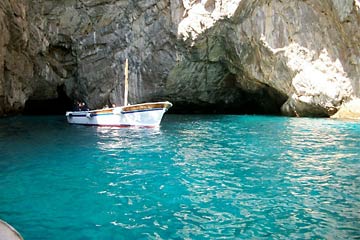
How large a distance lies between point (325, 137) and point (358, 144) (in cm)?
226

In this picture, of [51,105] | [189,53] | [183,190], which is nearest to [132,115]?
[189,53]

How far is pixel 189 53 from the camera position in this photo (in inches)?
1337

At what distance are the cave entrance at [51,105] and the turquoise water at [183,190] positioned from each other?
29.4 meters

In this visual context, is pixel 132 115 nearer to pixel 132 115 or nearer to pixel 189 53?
pixel 132 115

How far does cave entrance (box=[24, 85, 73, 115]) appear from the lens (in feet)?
146

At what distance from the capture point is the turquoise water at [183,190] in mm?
6574

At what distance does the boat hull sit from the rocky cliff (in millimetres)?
9114

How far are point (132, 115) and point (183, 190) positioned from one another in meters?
15.9

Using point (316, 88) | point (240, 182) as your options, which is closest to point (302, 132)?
point (316, 88)

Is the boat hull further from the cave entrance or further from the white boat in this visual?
the cave entrance

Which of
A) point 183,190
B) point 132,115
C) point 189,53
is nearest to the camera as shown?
point 183,190

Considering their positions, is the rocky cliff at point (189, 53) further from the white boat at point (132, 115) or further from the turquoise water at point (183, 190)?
the turquoise water at point (183, 190)

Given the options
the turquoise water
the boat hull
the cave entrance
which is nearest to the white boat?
the boat hull

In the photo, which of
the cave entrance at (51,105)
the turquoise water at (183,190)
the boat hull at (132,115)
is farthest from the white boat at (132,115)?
the cave entrance at (51,105)
